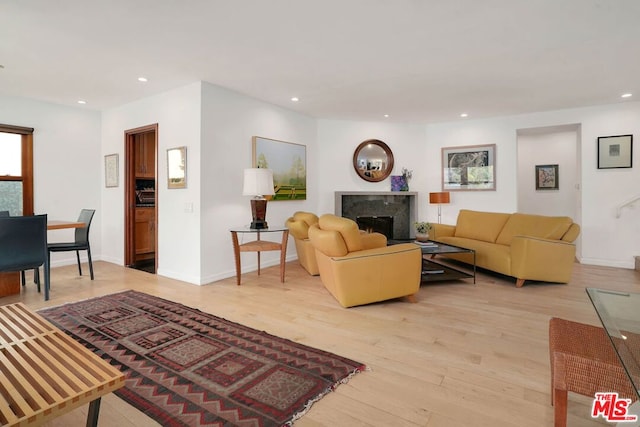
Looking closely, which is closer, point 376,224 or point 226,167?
point 226,167

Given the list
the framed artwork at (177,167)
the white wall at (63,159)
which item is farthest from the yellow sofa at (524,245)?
the white wall at (63,159)

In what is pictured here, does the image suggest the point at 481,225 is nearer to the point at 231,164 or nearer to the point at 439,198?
the point at 439,198

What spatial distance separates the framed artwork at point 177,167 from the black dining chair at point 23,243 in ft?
4.65

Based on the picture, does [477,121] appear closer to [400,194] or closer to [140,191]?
[400,194]

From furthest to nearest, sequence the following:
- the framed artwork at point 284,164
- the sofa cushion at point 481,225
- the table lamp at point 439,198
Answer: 1. the table lamp at point 439,198
2. the sofa cushion at point 481,225
3. the framed artwork at point 284,164

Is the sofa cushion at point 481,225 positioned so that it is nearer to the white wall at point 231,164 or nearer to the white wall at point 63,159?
the white wall at point 231,164

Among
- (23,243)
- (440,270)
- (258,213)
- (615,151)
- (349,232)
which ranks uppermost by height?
(615,151)

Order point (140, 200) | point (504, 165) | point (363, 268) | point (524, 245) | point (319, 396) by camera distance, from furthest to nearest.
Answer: point (504, 165) < point (140, 200) < point (524, 245) < point (363, 268) < point (319, 396)

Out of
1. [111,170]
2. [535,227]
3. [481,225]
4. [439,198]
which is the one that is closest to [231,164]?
[111,170]

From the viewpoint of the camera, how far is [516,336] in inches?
99.1

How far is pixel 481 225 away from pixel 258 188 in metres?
3.52

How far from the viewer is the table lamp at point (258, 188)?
4.03 m

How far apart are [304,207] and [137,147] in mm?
3144

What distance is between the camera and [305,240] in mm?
4680
